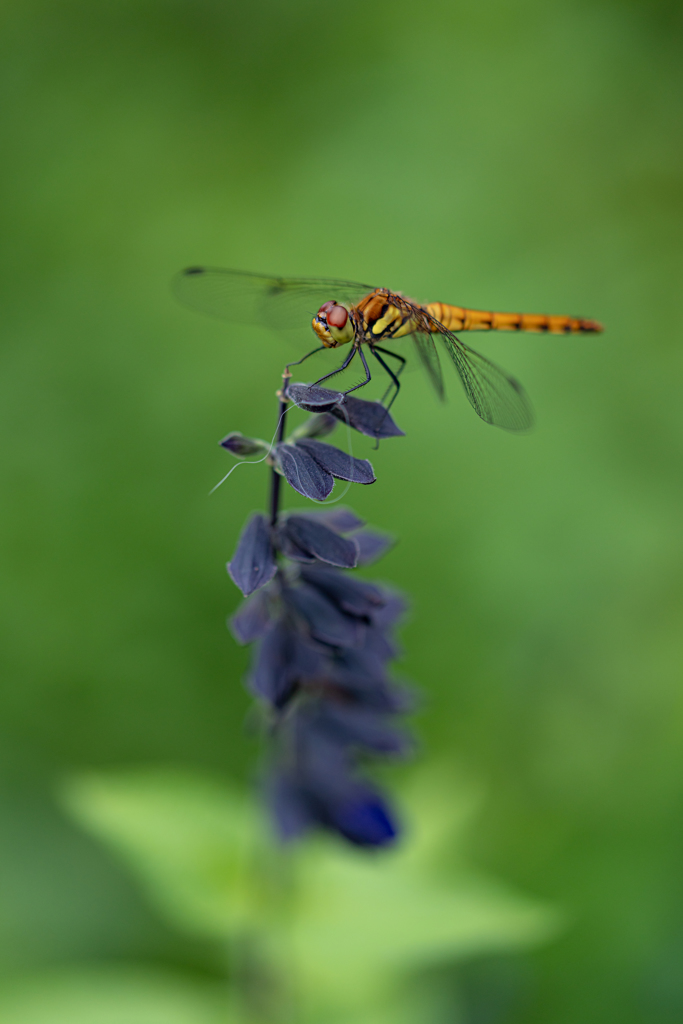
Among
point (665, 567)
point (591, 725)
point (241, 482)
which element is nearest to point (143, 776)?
point (241, 482)

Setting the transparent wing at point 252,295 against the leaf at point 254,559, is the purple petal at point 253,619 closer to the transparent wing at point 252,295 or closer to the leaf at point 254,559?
the leaf at point 254,559

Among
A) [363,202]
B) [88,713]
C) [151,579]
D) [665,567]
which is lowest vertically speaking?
[88,713]

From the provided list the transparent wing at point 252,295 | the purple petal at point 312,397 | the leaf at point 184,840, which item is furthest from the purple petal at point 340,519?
the leaf at point 184,840

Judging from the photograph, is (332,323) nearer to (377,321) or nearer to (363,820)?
(377,321)

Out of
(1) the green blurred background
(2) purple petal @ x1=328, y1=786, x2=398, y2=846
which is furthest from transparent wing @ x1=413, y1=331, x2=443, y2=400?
(1) the green blurred background

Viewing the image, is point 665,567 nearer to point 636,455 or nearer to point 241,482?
point 636,455

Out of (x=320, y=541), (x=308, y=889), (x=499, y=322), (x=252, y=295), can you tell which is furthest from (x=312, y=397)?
(x=308, y=889)

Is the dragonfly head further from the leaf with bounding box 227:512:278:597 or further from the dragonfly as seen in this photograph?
the leaf with bounding box 227:512:278:597
